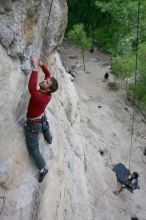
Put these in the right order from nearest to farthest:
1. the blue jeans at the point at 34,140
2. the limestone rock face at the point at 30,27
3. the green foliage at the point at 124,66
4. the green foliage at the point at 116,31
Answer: the limestone rock face at the point at 30,27, the blue jeans at the point at 34,140, the green foliage at the point at 124,66, the green foliage at the point at 116,31

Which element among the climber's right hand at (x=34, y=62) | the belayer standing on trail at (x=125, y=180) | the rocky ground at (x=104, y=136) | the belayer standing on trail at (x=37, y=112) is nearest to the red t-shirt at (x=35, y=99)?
the belayer standing on trail at (x=37, y=112)

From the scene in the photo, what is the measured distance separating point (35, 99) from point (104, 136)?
38.4ft

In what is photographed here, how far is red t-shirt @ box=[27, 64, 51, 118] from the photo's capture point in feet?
28.2

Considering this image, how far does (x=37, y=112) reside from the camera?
912cm

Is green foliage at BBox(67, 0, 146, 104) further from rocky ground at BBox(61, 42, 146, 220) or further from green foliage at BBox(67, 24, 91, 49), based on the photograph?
rocky ground at BBox(61, 42, 146, 220)

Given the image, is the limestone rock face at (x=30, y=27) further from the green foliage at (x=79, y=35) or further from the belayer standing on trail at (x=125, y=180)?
the green foliage at (x=79, y=35)

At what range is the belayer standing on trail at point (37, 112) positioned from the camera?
340 inches

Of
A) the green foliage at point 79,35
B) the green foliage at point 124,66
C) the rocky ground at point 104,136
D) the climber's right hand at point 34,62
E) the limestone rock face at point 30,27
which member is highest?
the limestone rock face at point 30,27

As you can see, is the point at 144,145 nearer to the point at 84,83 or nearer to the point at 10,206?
the point at 84,83

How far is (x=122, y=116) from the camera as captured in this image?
23.3 metres

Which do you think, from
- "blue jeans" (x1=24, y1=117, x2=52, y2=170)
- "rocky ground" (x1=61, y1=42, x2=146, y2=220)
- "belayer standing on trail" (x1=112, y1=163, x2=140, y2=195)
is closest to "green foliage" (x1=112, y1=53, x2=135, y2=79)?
"rocky ground" (x1=61, y1=42, x2=146, y2=220)

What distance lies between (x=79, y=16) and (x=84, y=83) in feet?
21.6

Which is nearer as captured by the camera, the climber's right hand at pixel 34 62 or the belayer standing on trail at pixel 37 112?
the belayer standing on trail at pixel 37 112

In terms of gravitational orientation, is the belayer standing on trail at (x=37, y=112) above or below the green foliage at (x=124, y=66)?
above
